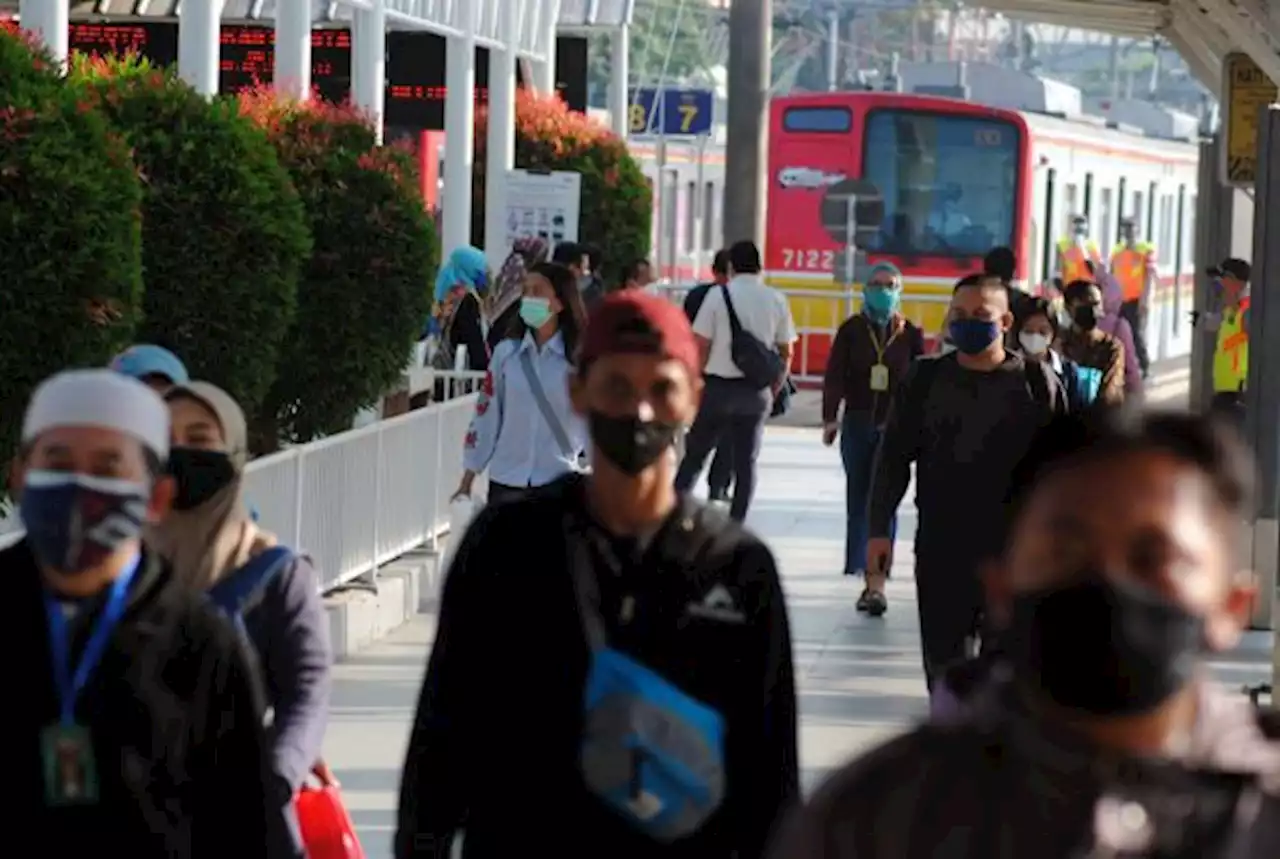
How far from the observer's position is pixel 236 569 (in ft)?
19.4

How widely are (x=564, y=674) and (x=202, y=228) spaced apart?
8218 millimetres

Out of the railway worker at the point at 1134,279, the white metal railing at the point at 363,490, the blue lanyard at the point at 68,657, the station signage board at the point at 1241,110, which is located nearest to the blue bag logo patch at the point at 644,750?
the blue lanyard at the point at 68,657

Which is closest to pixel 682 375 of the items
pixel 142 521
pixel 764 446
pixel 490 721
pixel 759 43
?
pixel 490 721

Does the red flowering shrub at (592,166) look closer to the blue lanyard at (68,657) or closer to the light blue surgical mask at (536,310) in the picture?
the light blue surgical mask at (536,310)

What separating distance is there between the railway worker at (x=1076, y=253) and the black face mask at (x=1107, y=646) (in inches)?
967

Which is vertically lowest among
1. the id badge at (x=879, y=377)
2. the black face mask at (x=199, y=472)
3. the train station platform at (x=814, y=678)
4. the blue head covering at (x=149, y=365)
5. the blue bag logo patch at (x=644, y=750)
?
the train station platform at (x=814, y=678)

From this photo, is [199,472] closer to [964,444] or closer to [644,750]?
[644,750]

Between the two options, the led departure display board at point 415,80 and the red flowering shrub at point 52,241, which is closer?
the red flowering shrub at point 52,241

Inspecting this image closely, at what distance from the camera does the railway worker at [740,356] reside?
1783 cm

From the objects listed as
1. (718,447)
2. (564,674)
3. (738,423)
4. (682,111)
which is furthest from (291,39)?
(682,111)

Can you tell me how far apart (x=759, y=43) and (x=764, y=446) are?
20.3 feet

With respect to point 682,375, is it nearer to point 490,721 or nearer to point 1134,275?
point 490,721

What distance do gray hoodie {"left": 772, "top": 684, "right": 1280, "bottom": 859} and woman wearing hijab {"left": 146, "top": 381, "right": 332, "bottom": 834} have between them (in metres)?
2.84

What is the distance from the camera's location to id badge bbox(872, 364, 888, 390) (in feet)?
54.9
